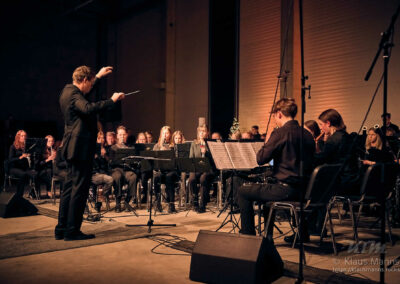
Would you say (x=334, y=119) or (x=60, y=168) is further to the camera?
(x=60, y=168)

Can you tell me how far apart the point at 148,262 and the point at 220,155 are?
141cm

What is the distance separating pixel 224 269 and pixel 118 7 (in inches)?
614

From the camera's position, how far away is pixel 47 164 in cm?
858

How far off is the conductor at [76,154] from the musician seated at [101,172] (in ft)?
6.22

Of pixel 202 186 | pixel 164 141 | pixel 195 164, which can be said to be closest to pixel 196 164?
pixel 195 164

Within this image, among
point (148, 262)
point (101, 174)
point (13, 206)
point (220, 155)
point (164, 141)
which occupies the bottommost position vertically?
point (148, 262)

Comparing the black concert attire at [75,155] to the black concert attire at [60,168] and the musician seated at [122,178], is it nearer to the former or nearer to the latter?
the musician seated at [122,178]

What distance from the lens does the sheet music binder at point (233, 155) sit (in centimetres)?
411

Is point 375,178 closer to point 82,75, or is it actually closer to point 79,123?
point 79,123

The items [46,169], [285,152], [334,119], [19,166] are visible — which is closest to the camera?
[285,152]

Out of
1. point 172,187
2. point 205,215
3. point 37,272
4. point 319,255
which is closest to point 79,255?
point 37,272

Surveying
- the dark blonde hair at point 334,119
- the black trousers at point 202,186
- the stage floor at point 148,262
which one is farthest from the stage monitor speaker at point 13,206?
the dark blonde hair at point 334,119

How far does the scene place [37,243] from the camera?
12.9ft

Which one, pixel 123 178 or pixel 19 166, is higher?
pixel 19 166
